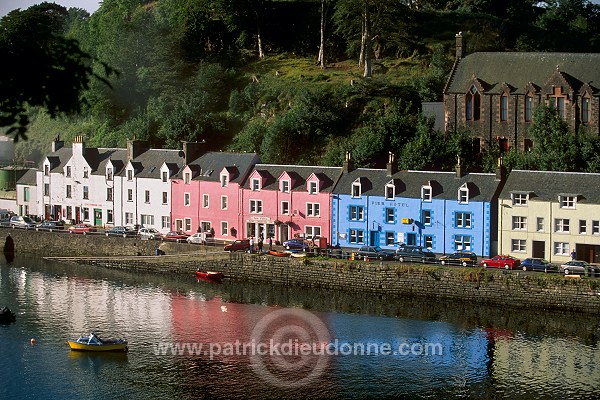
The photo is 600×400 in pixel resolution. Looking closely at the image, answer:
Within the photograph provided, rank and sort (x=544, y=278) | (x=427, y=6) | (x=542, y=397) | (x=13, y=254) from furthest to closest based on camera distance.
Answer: (x=427, y=6) → (x=13, y=254) → (x=544, y=278) → (x=542, y=397)

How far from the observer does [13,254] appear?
81.1 meters

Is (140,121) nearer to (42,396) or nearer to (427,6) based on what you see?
(427,6)

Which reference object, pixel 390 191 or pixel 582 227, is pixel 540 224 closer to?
pixel 582 227

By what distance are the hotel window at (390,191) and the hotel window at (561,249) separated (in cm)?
1120

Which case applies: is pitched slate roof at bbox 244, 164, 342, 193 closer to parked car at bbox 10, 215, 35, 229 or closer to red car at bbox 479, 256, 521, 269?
red car at bbox 479, 256, 521, 269

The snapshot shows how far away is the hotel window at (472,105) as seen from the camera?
77438mm

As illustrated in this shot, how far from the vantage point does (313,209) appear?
71812 millimetres

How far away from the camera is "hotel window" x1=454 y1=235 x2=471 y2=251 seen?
217 ft

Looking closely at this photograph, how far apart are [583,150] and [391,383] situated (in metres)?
31.3

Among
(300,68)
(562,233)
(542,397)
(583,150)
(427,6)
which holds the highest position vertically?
(427,6)

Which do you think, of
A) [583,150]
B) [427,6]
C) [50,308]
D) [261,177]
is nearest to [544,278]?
[583,150]

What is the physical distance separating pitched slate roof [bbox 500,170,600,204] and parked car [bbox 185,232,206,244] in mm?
21144

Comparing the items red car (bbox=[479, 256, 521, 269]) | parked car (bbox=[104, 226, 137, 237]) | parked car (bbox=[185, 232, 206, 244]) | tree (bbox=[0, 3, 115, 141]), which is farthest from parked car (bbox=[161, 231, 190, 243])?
tree (bbox=[0, 3, 115, 141])

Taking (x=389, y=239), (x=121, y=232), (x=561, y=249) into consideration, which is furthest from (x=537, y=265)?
(x=121, y=232)
